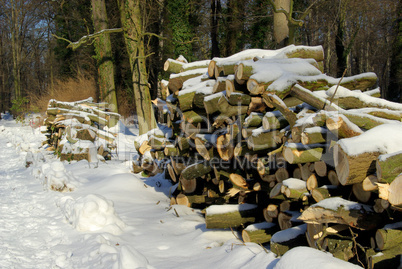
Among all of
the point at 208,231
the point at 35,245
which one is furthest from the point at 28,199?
the point at 208,231

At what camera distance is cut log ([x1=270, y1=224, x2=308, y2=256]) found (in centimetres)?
331

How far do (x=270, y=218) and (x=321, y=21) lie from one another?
2137 centimetres

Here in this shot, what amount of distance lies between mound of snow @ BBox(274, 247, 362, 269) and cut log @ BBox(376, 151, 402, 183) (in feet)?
2.27

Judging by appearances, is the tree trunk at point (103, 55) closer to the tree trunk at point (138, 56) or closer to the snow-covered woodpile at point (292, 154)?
the tree trunk at point (138, 56)

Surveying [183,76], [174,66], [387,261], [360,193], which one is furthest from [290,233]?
[174,66]

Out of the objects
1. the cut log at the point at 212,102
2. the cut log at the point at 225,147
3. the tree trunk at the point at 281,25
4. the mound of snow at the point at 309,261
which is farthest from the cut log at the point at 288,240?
the tree trunk at the point at 281,25

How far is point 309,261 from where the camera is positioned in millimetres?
2346

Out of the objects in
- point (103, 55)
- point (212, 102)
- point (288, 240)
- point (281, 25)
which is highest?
point (103, 55)

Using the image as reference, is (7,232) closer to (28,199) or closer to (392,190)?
(28,199)

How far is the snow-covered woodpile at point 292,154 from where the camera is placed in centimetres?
274

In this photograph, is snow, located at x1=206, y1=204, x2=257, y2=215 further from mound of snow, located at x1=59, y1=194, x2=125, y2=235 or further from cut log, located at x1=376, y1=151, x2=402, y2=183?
cut log, located at x1=376, y1=151, x2=402, y2=183

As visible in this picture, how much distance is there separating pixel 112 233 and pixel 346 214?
2669mm

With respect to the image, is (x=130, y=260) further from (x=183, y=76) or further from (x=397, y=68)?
(x=397, y=68)

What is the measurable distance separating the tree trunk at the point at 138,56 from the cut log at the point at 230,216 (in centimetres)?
884
